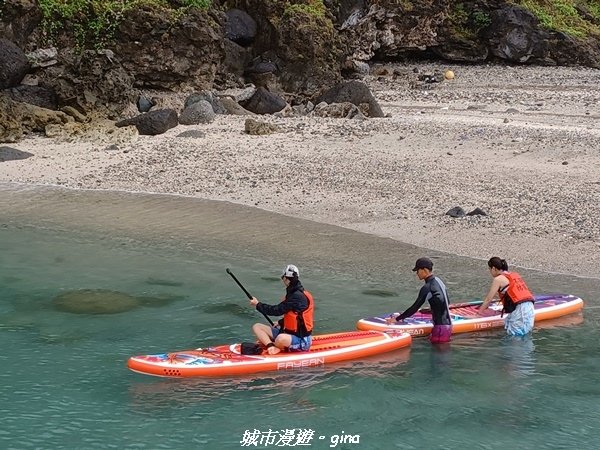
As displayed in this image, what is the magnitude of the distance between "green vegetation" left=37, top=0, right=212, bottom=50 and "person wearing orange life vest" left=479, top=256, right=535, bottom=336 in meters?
19.9

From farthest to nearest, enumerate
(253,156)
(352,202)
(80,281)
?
(253,156)
(352,202)
(80,281)

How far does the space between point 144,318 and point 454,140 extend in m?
11.5

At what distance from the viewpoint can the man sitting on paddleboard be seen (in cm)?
1079

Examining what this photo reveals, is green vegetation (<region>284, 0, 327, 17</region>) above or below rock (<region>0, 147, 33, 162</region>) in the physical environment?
above

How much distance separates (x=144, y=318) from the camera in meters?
11.9

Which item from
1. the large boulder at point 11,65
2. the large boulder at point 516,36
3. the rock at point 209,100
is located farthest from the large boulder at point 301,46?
the large boulder at point 11,65

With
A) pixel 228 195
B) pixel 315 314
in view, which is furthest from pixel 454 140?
pixel 315 314

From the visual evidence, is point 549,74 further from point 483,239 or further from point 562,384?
point 562,384

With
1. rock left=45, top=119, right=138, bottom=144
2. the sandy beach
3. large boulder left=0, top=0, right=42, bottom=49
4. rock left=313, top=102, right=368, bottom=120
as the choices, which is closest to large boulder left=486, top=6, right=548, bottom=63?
the sandy beach

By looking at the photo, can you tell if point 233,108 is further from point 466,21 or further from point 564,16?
point 564,16

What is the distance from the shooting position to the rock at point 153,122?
23406 millimetres

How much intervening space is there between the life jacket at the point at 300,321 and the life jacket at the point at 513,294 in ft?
9.27

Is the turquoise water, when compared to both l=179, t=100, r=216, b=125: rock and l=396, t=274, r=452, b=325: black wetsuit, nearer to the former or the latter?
l=396, t=274, r=452, b=325: black wetsuit

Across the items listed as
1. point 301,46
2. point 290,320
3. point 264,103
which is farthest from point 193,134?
point 290,320
